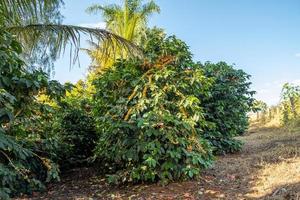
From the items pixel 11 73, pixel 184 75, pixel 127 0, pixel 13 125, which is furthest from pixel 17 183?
pixel 127 0

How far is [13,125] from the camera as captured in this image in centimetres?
487

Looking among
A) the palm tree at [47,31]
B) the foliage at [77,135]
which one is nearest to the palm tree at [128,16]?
the foliage at [77,135]

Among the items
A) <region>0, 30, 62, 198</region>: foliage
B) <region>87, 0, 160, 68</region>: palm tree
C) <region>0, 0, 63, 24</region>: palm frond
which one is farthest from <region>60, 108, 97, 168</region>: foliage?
<region>87, 0, 160, 68</region>: palm tree

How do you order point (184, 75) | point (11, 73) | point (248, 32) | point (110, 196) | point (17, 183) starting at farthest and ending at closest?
point (248, 32) < point (184, 75) < point (17, 183) < point (110, 196) < point (11, 73)

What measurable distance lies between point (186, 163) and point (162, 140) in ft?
1.55

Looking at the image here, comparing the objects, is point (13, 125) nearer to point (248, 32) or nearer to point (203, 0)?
point (203, 0)

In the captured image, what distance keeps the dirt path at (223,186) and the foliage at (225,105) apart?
1.61 meters

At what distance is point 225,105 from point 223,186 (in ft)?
11.6

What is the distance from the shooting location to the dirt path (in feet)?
15.6

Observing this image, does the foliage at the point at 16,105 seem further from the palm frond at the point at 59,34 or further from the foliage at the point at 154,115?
the foliage at the point at 154,115

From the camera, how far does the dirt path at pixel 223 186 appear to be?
4.75 metres

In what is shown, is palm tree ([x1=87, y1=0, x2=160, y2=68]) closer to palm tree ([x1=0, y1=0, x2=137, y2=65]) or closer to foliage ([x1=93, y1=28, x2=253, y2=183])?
foliage ([x1=93, y1=28, x2=253, y2=183])

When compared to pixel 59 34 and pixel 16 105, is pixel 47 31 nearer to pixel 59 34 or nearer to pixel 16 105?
pixel 59 34

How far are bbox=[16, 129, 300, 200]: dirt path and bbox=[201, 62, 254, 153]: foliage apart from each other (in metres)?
1.61
